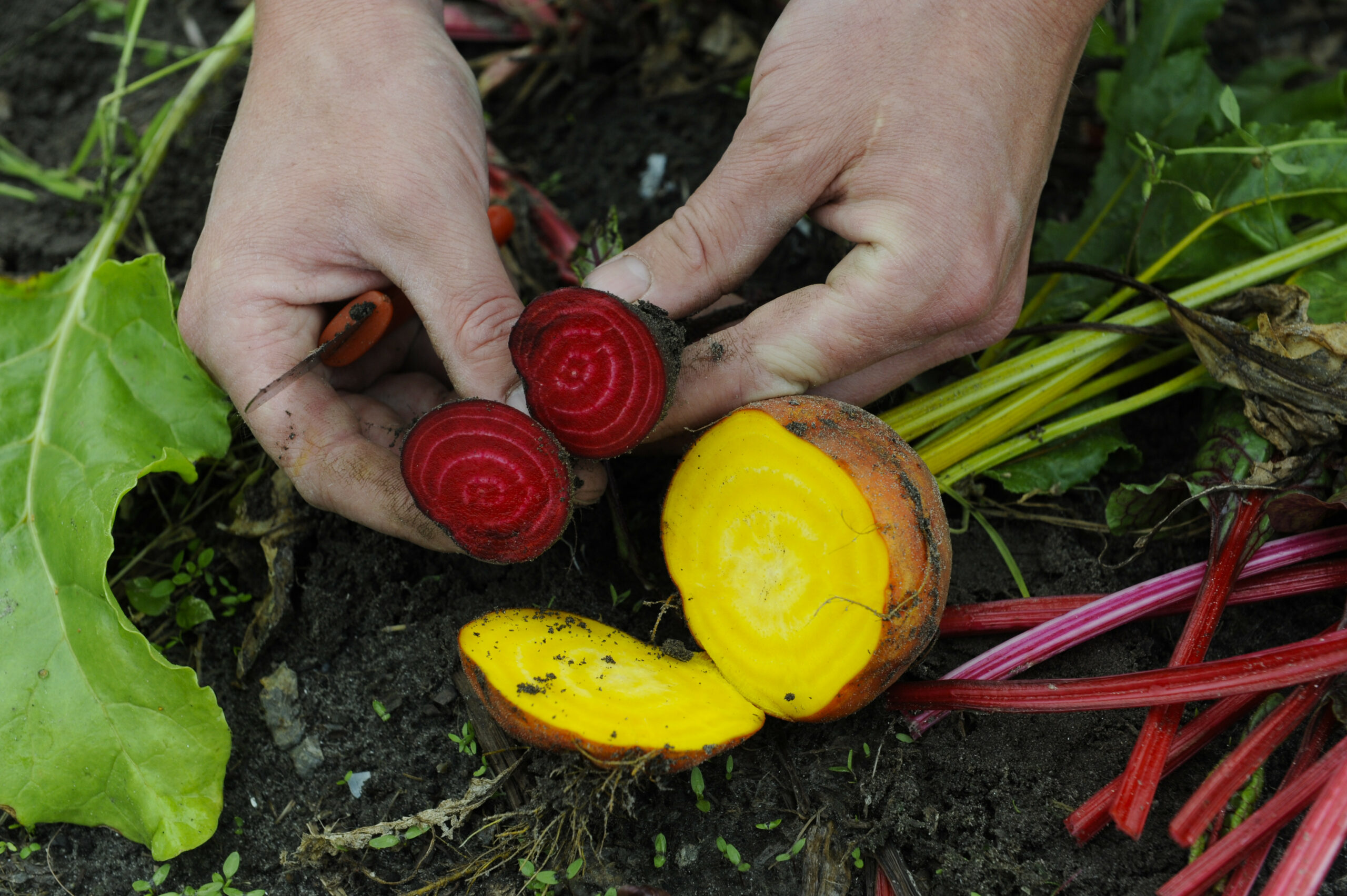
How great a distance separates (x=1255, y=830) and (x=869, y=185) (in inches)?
61.7

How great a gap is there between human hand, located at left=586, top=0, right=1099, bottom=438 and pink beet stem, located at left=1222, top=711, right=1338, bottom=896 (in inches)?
47.2

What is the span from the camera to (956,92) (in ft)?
6.54

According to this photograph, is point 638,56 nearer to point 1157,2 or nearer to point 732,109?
point 732,109

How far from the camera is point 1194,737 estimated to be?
2.06m

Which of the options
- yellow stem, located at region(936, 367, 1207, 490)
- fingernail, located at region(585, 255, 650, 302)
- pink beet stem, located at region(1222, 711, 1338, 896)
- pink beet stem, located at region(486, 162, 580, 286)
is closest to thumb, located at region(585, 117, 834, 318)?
fingernail, located at region(585, 255, 650, 302)

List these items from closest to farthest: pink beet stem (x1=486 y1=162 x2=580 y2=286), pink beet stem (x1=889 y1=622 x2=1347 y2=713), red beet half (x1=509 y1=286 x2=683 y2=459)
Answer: red beet half (x1=509 y1=286 x2=683 y2=459)
pink beet stem (x1=889 y1=622 x2=1347 y2=713)
pink beet stem (x1=486 y1=162 x2=580 y2=286)

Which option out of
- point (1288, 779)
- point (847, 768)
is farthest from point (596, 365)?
point (1288, 779)

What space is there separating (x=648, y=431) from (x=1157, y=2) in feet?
7.63

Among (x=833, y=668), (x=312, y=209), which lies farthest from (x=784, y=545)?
(x=312, y=209)

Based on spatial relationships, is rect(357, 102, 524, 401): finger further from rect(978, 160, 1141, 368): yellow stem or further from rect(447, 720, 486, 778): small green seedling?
rect(978, 160, 1141, 368): yellow stem

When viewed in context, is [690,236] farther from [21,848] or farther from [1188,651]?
[21,848]

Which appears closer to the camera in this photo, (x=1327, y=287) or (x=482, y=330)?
(x=482, y=330)

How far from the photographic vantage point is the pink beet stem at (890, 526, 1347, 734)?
224 centimetres

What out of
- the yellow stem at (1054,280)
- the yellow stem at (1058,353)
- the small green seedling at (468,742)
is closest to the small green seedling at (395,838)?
the small green seedling at (468,742)
